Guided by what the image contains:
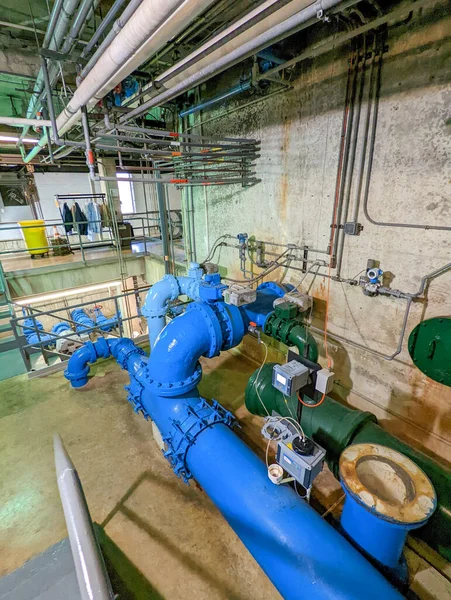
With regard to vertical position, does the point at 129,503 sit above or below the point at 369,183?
below

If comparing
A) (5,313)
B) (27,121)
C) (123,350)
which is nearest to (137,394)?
(123,350)

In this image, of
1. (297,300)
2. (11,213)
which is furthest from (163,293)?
(11,213)

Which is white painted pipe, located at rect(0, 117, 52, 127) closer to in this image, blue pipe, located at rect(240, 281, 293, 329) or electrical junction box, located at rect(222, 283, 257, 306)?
electrical junction box, located at rect(222, 283, 257, 306)

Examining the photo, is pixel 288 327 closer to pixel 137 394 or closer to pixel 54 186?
pixel 137 394

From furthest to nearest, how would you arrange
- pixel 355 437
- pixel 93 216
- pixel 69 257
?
pixel 93 216 < pixel 69 257 < pixel 355 437

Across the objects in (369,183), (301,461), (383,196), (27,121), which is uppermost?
(27,121)

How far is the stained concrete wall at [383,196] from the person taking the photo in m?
1.78

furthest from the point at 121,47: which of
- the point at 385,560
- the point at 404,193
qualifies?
the point at 385,560

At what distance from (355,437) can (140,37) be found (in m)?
2.44

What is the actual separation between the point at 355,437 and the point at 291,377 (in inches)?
32.2

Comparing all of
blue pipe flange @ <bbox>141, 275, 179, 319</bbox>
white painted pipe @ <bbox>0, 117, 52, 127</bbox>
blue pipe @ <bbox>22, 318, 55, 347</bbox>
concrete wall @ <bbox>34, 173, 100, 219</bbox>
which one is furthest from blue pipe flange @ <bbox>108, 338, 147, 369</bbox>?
concrete wall @ <bbox>34, 173, 100, 219</bbox>

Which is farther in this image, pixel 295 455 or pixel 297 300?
pixel 297 300

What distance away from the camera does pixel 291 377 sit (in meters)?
1.32

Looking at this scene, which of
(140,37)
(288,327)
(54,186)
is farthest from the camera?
(54,186)
